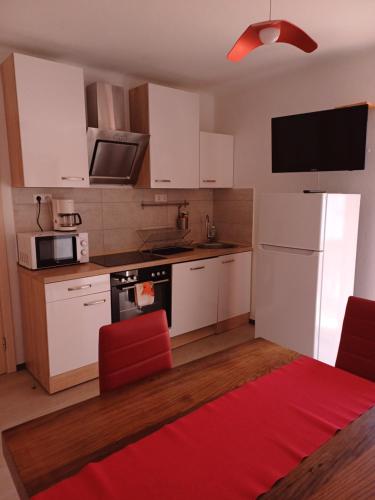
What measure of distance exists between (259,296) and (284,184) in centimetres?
112

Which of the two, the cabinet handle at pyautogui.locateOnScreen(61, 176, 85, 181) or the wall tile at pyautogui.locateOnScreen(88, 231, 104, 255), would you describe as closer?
the cabinet handle at pyautogui.locateOnScreen(61, 176, 85, 181)

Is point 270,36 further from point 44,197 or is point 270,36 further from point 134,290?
point 44,197

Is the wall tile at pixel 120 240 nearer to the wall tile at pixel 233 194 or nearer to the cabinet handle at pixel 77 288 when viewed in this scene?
the cabinet handle at pixel 77 288

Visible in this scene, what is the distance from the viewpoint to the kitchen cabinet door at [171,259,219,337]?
10.6ft

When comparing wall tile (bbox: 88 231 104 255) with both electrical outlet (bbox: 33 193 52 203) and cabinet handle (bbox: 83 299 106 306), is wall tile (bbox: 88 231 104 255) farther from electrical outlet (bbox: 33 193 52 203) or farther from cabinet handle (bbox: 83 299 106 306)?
cabinet handle (bbox: 83 299 106 306)

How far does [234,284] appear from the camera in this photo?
12.1 feet

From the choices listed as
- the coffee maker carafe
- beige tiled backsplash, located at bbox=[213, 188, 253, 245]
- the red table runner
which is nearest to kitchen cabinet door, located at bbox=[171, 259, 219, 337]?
beige tiled backsplash, located at bbox=[213, 188, 253, 245]

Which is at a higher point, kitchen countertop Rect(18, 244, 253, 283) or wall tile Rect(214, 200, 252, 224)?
wall tile Rect(214, 200, 252, 224)

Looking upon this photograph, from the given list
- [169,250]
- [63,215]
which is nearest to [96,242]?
[63,215]

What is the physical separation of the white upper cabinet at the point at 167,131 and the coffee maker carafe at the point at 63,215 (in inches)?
29.4

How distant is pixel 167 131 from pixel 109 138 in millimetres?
583

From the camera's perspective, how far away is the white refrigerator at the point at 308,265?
2.64 metres

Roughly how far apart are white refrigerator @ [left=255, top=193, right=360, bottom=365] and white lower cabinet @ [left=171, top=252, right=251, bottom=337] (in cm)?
61

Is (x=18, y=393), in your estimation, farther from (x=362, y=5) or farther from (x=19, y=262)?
(x=362, y=5)
